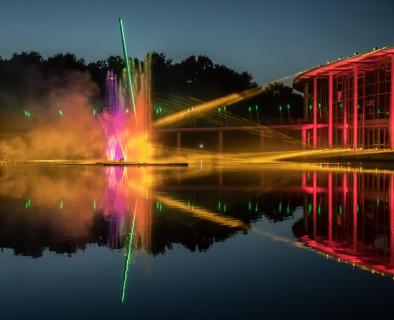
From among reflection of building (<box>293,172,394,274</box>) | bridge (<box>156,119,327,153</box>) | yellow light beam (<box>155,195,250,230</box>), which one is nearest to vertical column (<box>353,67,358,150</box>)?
bridge (<box>156,119,327,153</box>)

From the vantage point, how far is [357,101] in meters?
53.3

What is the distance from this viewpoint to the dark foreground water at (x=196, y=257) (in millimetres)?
6027

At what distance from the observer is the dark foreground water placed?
603 centimetres

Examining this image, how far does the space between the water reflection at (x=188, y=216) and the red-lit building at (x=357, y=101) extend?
28.7 m

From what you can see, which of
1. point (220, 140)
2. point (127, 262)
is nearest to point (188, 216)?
point (127, 262)

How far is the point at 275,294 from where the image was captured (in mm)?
6477

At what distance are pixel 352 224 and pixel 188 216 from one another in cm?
345

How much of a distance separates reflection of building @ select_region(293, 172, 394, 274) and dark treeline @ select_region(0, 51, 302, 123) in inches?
2296

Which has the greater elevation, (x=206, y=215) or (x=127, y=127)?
(x=127, y=127)

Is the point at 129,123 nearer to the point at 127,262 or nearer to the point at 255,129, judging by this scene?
the point at 255,129

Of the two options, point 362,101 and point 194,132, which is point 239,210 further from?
point 194,132

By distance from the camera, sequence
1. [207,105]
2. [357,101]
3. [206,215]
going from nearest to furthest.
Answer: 1. [206,215]
2. [357,101]
3. [207,105]

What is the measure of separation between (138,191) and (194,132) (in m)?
58.0

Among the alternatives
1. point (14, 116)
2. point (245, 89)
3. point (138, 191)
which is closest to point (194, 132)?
point (245, 89)
